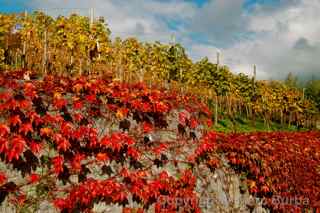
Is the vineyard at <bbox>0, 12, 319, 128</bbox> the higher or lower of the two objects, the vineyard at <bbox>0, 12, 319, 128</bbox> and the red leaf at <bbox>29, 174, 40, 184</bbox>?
the higher

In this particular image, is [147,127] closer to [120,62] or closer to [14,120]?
[14,120]

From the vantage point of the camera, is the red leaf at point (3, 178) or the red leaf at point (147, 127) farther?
the red leaf at point (147, 127)

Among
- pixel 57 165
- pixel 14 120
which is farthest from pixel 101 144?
pixel 14 120

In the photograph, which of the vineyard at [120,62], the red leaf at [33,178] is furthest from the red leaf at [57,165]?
the vineyard at [120,62]

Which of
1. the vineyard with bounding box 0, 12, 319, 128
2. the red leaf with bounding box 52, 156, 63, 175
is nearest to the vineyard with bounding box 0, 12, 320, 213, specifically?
the red leaf with bounding box 52, 156, 63, 175

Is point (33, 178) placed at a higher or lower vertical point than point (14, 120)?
lower

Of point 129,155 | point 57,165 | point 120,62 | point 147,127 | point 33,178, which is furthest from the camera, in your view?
point 120,62

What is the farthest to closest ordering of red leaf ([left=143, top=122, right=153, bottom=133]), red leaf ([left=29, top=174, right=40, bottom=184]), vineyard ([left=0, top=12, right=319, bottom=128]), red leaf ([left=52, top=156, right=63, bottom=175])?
vineyard ([left=0, top=12, right=319, bottom=128]), red leaf ([left=143, top=122, right=153, bottom=133]), red leaf ([left=52, top=156, right=63, bottom=175]), red leaf ([left=29, top=174, right=40, bottom=184])

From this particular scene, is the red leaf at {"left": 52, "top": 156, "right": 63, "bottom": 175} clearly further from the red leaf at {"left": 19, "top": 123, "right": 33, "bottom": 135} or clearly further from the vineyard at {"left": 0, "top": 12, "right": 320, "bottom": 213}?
the red leaf at {"left": 19, "top": 123, "right": 33, "bottom": 135}

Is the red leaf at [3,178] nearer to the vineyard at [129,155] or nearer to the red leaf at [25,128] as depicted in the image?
the vineyard at [129,155]

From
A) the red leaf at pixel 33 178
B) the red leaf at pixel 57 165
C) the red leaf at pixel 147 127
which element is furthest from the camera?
the red leaf at pixel 147 127

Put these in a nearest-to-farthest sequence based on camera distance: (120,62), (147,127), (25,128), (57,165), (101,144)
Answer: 1. (25,128)
2. (57,165)
3. (101,144)
4. (147,127)
5. (120,62)

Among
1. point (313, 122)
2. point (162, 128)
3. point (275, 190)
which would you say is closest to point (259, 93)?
point (313, 122)

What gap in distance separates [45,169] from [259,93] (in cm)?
2386
